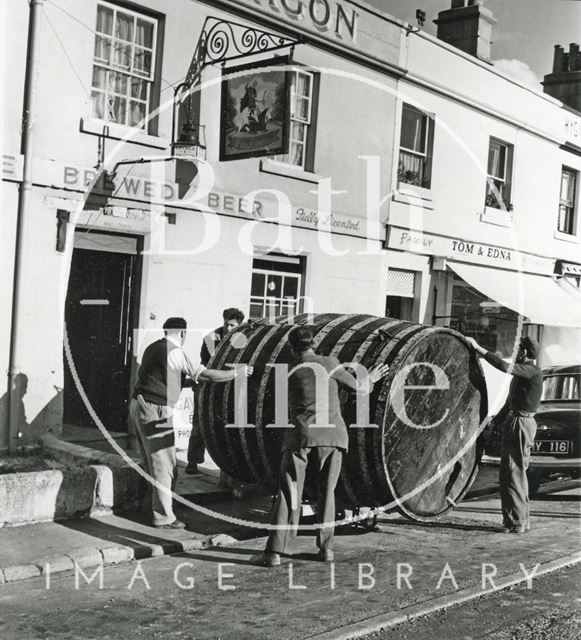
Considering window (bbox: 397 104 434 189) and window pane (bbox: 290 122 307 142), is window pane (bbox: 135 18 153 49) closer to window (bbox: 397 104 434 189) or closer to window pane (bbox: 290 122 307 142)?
window pane (bbox: 290 122 307 142)

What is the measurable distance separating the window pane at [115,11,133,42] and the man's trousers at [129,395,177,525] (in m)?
5.28

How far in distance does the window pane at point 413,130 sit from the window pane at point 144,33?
556cm

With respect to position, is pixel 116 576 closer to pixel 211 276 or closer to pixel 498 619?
pixel 498 619

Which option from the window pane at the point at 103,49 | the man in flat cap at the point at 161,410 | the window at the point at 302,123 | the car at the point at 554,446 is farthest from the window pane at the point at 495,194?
the man in flat cap at the point at 161,410

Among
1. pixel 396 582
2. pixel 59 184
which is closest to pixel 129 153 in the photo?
pixel 59 184

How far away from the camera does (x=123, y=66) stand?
10414 millimetres

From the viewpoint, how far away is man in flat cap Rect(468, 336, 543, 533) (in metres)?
7.95

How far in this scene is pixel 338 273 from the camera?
43.7ft

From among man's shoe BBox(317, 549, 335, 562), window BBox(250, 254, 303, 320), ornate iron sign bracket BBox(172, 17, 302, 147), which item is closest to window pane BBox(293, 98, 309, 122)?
ornate iron sign bracket BBox(172, 17, 302, 147)

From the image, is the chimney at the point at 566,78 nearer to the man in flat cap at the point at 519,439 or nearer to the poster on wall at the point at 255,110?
Answer: the poster on wall at the point at 255,110

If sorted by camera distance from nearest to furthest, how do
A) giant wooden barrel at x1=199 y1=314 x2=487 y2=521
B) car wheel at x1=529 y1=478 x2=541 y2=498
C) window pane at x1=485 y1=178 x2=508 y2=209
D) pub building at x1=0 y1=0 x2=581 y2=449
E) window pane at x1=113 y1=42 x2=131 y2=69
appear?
1. giant wooden barrel at x1=199 y1=314 x2=487 y2=521
2. pub building at x1=0 y1=0 x2=581 y2=449
3. car wheel at x1=529 y1=478 x2=541 y2=498
4. window pane at x1=113 y1=42 x2=131 y2=69
5. window pane at x1=485 y1=178 x2=508 y2=209

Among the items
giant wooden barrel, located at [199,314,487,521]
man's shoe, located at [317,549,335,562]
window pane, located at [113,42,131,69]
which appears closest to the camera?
man's shoe, located at [317,549,335,562]

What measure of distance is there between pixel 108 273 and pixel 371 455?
5422 mm

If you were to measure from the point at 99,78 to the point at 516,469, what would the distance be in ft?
22.5
